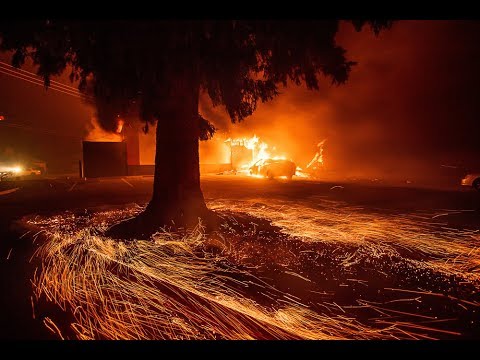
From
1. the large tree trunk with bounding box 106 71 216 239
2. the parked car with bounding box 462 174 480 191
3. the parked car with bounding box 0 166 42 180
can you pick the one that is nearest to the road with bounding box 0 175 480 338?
the large tree trunk with bounding box 106 71 216 239

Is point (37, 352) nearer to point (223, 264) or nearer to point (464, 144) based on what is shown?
point (223, 264)

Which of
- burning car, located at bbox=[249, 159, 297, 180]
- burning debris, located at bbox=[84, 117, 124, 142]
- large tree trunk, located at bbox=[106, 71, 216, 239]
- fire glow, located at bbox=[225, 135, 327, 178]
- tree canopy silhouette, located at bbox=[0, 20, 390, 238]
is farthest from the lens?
fire glow, located at bbox=[225, 135, 327, 178]

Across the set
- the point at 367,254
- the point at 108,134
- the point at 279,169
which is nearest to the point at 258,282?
the point at 367,254

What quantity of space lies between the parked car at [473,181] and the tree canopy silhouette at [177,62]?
12.7 meters

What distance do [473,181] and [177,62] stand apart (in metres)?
16.3

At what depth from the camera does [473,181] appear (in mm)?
15516

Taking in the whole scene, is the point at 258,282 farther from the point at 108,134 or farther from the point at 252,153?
the point at 108,134

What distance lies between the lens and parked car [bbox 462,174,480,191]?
15.4m

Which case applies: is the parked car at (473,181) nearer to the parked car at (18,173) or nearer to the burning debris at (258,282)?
the burning debris at (258,282)

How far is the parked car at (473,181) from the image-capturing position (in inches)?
607

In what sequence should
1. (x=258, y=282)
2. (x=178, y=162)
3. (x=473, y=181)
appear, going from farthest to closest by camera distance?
(x=473, y=181), (x=178, y=162), (x=258, y=282)

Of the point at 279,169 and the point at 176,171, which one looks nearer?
the point at 176,171

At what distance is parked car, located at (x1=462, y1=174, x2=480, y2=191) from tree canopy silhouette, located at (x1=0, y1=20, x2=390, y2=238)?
1273 centimetres

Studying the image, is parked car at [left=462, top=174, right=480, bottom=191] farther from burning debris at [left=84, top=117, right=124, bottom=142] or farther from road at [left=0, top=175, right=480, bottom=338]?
burning debris at [left=84, top=117, right=124, bottom=142]
